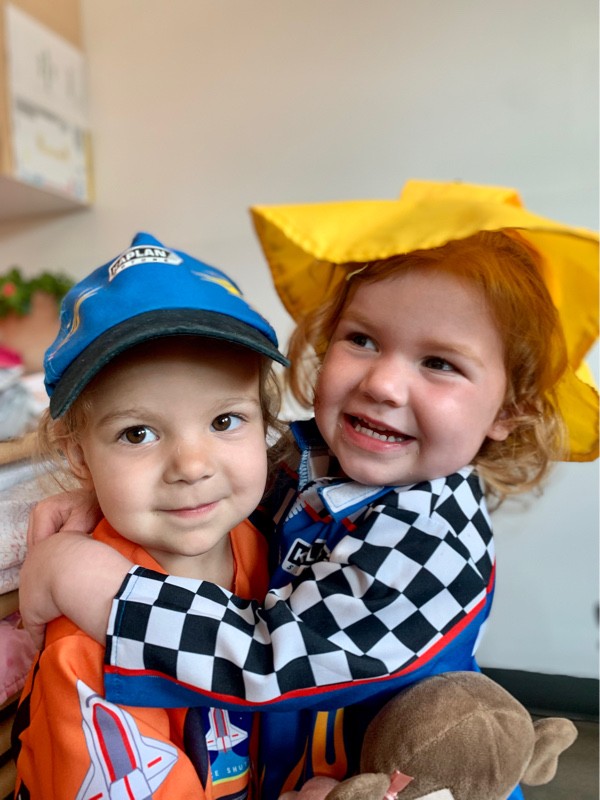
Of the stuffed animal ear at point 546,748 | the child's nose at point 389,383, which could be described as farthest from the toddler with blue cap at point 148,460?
the stuffed animal ear at point 546,748

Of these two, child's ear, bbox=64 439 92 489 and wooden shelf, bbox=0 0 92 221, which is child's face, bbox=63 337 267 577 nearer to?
child's ear, bbox=64 439 92 489

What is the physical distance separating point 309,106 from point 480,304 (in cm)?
104

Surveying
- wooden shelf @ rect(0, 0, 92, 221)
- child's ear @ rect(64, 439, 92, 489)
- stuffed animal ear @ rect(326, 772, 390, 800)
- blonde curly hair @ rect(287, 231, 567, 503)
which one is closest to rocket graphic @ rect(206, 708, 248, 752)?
stuffed animal ear @ rect(326, 772, 390, 800)

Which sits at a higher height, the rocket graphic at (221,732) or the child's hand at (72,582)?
the child's hand at (72,582)

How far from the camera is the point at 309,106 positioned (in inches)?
57.3

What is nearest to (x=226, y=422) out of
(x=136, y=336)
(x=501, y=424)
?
(x=136, y=336)

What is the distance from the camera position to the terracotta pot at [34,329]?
5.51 feet

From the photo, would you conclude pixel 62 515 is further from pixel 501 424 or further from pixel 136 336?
pixel 501 424

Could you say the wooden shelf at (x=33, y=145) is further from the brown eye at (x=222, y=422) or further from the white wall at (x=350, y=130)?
the brown eye at (x=222, y=422)

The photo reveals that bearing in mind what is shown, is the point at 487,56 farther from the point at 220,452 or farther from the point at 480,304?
the point at 220,452

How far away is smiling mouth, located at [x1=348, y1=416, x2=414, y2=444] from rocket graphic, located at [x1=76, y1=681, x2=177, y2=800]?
32cm

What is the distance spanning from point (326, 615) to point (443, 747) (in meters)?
0.13

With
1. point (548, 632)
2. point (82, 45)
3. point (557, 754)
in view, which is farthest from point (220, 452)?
point (82, 45)

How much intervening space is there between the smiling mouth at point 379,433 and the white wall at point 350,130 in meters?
0.40
